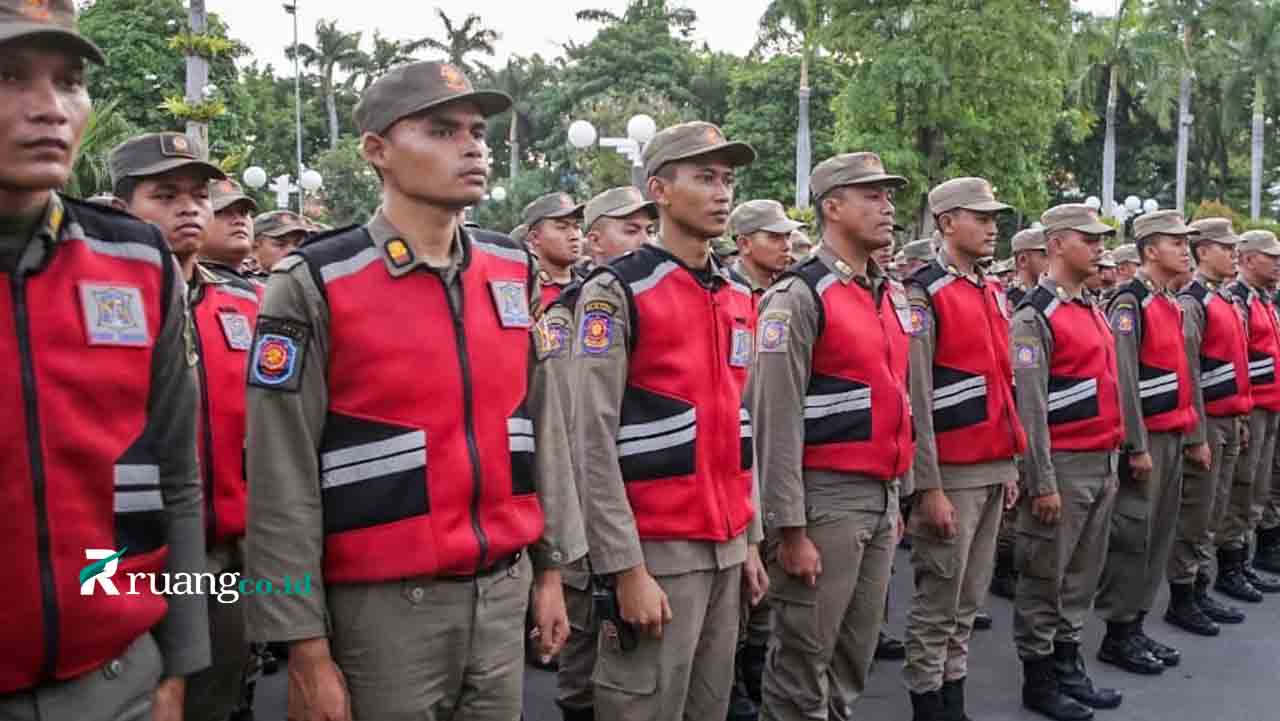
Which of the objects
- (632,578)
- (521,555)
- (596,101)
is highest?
(596,101)

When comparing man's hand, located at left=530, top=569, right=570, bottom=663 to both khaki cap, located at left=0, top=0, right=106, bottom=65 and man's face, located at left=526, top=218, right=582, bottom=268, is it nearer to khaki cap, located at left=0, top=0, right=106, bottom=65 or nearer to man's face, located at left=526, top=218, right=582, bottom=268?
khaki cap, located at left=0, top=0, right=106, bottom=65

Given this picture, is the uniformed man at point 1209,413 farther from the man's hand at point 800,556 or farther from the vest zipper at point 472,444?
the vest zipper at point 472,444

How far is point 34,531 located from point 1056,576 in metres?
4.72

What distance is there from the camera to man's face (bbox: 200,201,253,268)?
15.7 ft

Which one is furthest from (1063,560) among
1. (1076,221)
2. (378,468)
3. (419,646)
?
(378,468)

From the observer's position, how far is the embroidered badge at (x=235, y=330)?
13.2 ft

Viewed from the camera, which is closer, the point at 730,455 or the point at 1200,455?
the point at 730,455

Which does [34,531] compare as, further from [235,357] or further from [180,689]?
[235,357]

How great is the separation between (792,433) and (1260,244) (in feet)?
19.4

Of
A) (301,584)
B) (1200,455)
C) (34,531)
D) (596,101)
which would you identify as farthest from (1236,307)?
(596,101)

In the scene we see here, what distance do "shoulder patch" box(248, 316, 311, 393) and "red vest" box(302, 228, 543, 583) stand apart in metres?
0.08

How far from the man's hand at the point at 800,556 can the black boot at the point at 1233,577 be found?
4.86m

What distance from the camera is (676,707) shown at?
3428mm

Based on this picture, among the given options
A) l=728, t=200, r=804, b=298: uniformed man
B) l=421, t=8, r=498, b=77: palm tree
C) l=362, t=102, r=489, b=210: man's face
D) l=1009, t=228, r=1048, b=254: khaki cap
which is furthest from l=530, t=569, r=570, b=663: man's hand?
l=421, t=8, r=498, b=77: palm tree
